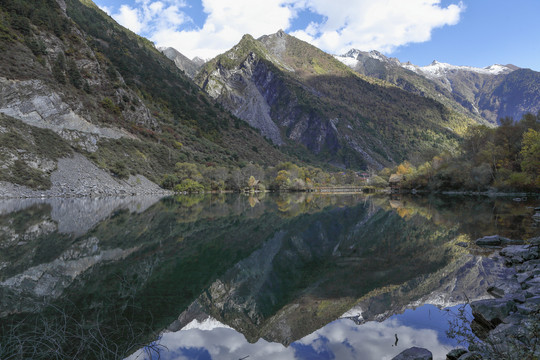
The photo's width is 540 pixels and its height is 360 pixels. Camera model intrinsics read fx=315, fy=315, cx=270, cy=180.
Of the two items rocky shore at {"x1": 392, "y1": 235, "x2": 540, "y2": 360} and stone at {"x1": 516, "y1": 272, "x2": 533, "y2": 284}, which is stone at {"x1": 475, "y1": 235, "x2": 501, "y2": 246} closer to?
rocky shore at {"x1": 392, "y1": 235, "x2": 540, "y2": 360}

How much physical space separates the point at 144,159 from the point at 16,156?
30517mm

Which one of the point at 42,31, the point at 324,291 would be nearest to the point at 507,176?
the point at 324,291

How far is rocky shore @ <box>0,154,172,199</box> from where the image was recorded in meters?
44.3

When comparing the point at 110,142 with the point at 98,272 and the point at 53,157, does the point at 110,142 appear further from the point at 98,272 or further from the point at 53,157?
the point at 98,272

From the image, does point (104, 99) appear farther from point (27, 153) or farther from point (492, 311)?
point (492, 311)

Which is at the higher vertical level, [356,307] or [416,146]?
[416,146]

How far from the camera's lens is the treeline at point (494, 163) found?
47.8 meters

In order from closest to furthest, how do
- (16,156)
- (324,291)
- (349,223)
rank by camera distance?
(324,291) < (349,223) < (16,156)

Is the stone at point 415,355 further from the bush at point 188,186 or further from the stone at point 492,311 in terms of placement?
the bush at point 188,186

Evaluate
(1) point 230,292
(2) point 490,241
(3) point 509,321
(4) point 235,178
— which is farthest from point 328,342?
(4) point 235,178

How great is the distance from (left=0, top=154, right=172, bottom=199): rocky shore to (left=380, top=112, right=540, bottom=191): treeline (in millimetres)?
65317

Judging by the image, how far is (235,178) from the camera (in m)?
90.9

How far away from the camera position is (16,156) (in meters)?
46.4

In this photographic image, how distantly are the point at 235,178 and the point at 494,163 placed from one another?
6097 cm
